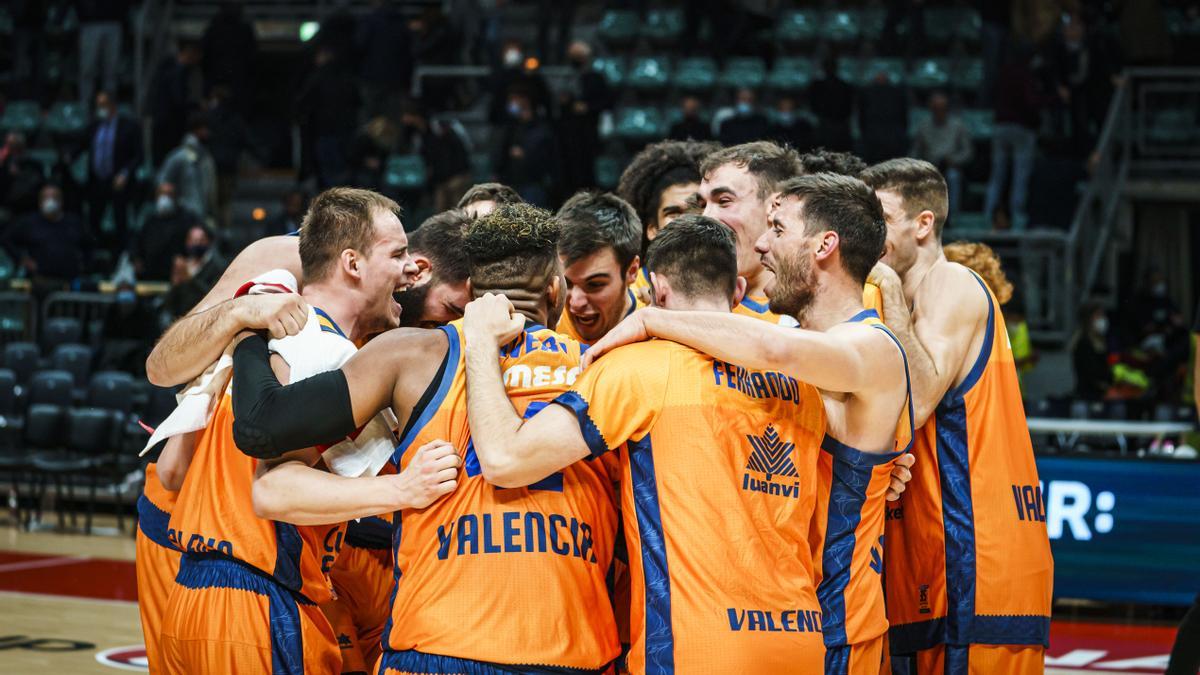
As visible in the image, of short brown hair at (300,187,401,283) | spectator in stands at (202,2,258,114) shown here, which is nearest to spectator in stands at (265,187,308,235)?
spectator in stands at (202,2,258,114)

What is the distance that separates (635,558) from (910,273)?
1819 millimetres

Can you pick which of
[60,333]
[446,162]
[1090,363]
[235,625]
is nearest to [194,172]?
[60,333]

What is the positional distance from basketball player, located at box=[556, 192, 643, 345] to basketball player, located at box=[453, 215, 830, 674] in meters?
1.11

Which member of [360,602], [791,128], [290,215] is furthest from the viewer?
[290,215]

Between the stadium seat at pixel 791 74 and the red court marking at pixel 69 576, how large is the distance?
971cm

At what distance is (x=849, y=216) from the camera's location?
13.6 ft

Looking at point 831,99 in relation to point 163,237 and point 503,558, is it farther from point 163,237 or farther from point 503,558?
point 503,558

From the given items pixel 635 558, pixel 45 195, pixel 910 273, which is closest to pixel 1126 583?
pixel 910 273

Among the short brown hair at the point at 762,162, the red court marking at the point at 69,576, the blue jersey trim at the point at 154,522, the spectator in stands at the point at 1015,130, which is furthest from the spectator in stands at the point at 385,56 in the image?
the blue jersey trim at the point at 154,522

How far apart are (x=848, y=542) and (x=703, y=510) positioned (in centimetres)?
69

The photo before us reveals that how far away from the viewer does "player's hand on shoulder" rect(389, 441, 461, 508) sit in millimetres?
3762

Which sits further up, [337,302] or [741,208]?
[741,208]

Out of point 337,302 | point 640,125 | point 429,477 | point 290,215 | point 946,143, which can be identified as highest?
point 640,125

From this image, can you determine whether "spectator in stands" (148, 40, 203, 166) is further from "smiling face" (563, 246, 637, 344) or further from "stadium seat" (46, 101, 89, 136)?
"smiling face" (563, 246, 637, 344)
